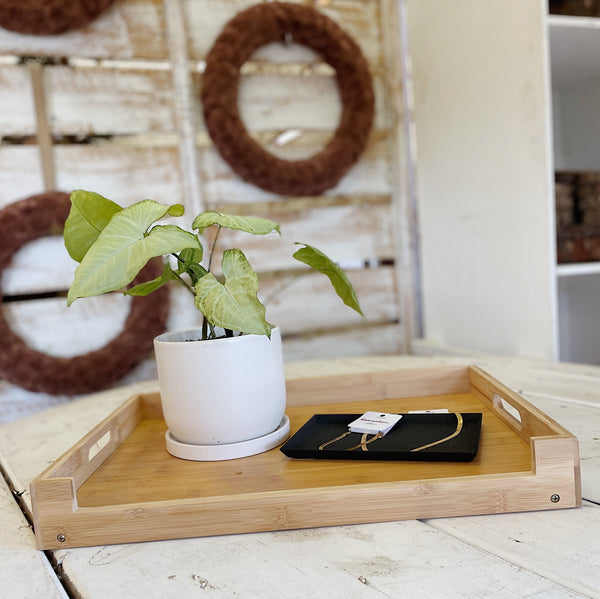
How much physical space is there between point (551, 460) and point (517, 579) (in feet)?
0.45

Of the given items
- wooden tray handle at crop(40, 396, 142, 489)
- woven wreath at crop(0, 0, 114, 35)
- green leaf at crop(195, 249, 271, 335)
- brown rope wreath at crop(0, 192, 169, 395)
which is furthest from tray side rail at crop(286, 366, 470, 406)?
woven wreath at crop(0, 0, 114, 35)

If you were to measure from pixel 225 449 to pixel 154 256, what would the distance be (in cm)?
26

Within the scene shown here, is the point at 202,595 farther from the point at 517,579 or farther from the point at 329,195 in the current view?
the point at 329,195

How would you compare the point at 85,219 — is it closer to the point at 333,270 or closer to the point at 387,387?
the point at 333,270

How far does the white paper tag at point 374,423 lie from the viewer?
29.4 inches

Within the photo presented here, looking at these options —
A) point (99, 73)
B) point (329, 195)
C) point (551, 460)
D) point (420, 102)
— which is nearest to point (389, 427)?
point (551, 460)

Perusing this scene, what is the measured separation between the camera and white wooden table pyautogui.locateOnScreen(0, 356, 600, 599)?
48 centimetres

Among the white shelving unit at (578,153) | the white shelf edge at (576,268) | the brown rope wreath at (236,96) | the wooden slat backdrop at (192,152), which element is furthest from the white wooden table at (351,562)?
the white shelving unit at (578,153)

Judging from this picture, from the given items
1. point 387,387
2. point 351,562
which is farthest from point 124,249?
point 387,387

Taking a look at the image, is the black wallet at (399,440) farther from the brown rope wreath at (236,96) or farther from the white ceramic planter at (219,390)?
the brown rope wreath at (236,96)

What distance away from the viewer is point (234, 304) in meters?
0.60

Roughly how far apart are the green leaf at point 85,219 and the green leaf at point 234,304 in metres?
0.17

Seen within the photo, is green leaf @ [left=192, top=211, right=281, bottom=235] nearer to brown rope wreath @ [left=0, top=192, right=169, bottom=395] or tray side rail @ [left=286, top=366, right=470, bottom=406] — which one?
tray side rail @ [left=286, top=366, right=470, bottom=406]

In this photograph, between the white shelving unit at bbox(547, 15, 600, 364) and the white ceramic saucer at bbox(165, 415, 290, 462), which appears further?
the white shelving unit at bbox(547, 15, 600, 364)
